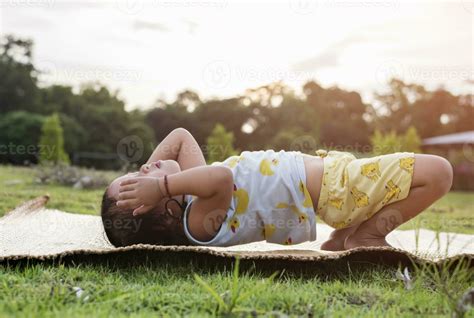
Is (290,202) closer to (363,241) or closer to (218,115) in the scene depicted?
(363,241)

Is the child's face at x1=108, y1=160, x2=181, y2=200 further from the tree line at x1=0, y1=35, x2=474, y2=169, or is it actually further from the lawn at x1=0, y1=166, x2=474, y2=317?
the tree line at x1=0, y1=35, x2=474, y2=169

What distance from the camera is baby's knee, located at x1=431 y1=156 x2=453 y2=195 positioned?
7.05ft

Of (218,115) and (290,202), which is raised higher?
(218,115)

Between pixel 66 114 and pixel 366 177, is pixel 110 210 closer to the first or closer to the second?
pixel 366 177

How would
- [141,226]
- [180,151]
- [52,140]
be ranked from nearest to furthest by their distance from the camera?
[141,226] → [180,151] → [52,140]

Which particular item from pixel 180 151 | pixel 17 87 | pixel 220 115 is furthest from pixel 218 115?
pixel 180 151

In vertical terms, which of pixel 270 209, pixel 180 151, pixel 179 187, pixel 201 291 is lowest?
pixel 201 291

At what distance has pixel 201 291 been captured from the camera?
155 centimetres

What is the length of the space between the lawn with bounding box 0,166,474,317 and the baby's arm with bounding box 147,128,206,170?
0.65 meters

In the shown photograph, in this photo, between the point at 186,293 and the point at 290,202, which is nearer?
the point at 186,293

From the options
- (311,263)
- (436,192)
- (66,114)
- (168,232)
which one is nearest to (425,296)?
(311,263)

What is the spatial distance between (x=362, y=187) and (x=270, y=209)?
15.2 inches

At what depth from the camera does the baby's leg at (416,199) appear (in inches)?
84.8

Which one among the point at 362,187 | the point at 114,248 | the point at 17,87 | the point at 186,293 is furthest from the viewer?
the point at 17,87
